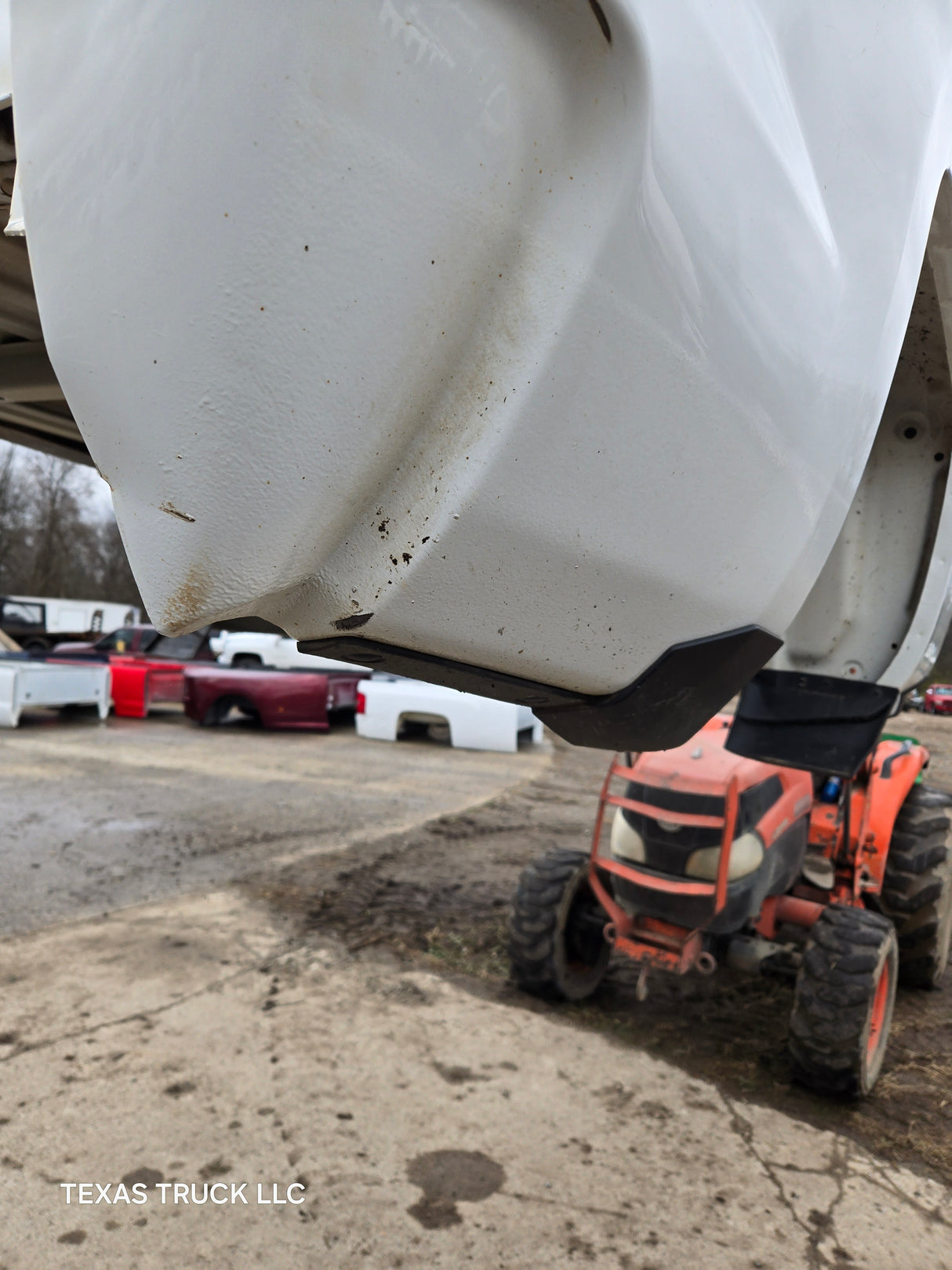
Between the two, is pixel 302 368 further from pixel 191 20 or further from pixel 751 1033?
pixel 751 1033

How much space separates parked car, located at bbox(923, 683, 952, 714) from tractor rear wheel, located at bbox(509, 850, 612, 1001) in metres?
21.1

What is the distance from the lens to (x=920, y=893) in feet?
13.5

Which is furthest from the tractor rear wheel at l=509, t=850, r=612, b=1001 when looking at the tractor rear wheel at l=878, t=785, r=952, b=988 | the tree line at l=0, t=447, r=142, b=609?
the tree line at l=0, t=447, r=142, b=609

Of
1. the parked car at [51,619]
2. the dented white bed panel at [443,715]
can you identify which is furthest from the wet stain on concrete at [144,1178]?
the parked car at [51,619]

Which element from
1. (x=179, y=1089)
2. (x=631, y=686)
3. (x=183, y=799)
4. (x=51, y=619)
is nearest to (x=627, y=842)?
(x=179, y=1089)

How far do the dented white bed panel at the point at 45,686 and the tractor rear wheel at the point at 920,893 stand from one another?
10.1m

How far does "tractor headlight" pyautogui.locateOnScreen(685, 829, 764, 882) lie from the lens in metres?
3.19

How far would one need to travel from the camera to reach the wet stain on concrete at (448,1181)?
2.27 metres

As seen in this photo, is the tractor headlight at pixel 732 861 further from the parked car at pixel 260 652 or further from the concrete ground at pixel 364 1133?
the parked car at pixel 260 652

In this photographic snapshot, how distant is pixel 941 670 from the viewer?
27.8 m

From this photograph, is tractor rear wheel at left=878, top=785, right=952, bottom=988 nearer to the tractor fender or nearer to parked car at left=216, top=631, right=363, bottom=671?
the tractor fender

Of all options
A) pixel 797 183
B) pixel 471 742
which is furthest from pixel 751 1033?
pixel 471 742

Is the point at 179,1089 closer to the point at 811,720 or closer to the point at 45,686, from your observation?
the point at 811,720

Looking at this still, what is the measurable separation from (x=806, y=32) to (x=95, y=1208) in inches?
118
